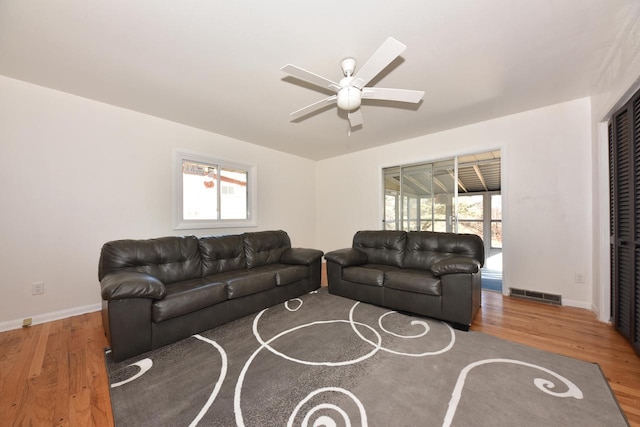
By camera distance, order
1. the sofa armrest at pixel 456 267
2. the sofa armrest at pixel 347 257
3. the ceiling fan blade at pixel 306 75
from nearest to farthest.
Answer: the ceiling fan blade at pixel 306 75 → the sofa armrest at pixel 456 267 → the sofa armrest at pixel 347 257

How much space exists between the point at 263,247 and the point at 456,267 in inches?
98.5

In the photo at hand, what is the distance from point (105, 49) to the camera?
2.05 meters

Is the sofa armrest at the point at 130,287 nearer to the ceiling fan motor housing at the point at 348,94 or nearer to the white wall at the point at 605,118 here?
the ceiling fan motor housing at the point at 348,94

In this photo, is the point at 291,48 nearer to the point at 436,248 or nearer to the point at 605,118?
the point at 436,248

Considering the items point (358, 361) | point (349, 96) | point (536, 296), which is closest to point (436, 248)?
point (536, 296)

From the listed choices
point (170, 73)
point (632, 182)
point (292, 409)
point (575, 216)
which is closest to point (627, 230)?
point (632, 182)

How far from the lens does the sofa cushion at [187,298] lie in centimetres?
208

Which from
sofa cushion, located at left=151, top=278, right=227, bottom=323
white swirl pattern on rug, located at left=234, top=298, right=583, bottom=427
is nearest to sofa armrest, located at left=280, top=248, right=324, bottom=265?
white swirl pattern on rug, located at left=234, top=298, right=583, bottom=427

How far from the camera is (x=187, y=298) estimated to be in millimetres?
2223

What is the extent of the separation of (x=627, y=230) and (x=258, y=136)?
182 inches

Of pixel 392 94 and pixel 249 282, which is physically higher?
pixel 392 94

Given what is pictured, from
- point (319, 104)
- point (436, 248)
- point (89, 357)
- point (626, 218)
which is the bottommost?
point (89, 357)

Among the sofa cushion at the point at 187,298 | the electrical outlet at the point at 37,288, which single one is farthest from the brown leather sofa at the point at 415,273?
the electrical outlet at the point at 37,288

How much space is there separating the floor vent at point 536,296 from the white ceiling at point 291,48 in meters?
2.48
